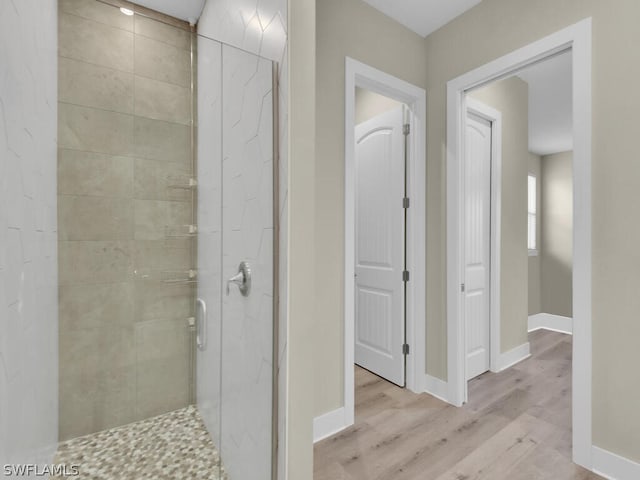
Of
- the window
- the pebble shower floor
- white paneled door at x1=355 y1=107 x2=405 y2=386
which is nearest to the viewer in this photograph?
the pebble shower floor

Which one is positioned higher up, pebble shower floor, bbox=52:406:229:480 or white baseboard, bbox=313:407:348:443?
pebble shower floor, bbox=52:406:229:480

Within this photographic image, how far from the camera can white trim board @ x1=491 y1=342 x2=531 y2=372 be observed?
287 cm

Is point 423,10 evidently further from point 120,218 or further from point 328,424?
point 328,424

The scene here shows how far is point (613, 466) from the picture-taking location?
5.02 feet

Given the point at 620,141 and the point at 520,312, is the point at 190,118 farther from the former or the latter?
the point at 520,312

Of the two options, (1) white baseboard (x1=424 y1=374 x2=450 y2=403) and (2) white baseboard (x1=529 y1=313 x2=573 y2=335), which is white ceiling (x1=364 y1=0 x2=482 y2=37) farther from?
(2) white baseboard (x1=529 y1=313 x2=573 y2=335)

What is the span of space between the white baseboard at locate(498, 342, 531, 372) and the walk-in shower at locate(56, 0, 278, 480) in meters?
2.57

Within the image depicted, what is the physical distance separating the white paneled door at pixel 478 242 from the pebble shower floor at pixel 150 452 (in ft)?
7.14

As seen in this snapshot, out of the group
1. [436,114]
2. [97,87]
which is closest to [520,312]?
[436,114]

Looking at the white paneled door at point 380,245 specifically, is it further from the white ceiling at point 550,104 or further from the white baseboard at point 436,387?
the white ceiling at point 550,104

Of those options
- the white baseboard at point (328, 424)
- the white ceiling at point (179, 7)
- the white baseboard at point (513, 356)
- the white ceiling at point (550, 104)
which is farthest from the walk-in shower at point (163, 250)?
the white baseboard at point (513, 356)

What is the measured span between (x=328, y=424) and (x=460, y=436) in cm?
80

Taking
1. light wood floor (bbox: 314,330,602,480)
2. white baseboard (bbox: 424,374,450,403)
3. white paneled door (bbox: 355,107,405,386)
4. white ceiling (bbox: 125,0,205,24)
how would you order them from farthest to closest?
1. white paneled door (bbox: 355,107,405,386)
2. white baseboard (bbox: 424,374,450,403)
3. white ceiling (bbox: 125,0,205,24)
4. light wood floor (bbox: 314,330,602,480)

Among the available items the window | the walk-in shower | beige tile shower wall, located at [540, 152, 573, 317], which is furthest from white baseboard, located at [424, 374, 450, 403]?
the window
